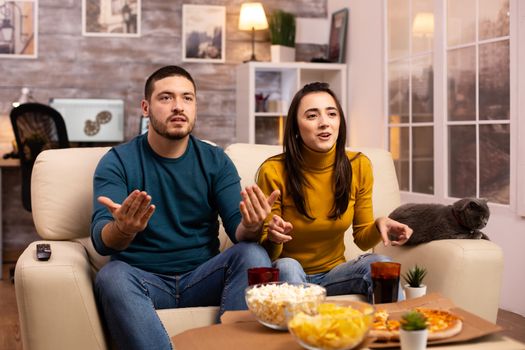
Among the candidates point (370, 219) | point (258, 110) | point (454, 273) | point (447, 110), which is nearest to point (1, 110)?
point (258, 110)

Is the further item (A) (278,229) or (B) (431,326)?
(A) (278,229)

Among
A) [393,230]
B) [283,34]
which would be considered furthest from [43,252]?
[283,34]

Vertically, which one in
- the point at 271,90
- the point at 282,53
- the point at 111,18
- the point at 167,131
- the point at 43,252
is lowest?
the point at 43,252

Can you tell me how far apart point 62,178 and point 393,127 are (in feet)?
9.78

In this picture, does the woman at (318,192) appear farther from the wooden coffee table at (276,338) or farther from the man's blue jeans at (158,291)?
the wooden coffee table at (276,338)

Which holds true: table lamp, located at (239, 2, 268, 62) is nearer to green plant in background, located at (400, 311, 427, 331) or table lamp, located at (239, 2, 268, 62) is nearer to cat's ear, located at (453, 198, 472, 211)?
cat's ear, located at (453, 198, 472, 211)

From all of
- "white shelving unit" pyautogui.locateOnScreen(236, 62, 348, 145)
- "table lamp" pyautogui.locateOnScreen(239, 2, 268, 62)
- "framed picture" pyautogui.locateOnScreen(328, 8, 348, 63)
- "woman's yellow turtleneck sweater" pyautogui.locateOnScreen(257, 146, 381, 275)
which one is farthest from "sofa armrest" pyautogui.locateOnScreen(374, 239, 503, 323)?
"table lamp" pyautogui.locateOnScreen(239, 2, 268, 62)

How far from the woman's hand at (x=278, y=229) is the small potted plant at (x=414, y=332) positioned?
2.71ft

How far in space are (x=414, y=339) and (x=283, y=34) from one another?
472 centimetres

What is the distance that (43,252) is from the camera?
2.26 metres

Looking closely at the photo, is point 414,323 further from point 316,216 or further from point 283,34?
point 283,34

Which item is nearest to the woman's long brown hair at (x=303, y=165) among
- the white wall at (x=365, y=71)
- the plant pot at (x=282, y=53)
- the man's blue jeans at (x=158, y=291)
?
the man's blue jeans at (x=158, y=291)

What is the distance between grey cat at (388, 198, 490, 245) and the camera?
255 centimetres

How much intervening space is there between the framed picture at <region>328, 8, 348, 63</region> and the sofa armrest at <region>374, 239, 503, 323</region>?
3590 millimetres
